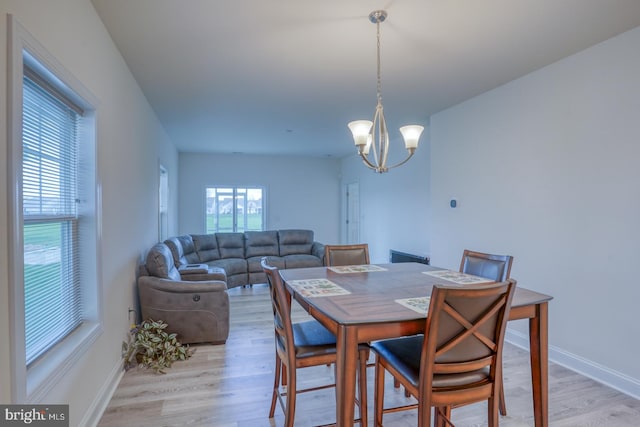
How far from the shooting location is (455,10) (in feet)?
6.98

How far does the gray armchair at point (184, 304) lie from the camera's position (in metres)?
3.15

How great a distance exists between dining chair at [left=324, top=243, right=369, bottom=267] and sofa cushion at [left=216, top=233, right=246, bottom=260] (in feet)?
12.0

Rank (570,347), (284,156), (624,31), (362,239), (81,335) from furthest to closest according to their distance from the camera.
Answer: (284,156) < (362,239) < (570,347) < (624,31) < (81,335)

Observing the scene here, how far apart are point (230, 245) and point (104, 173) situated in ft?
13.6

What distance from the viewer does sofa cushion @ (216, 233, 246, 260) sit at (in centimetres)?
621

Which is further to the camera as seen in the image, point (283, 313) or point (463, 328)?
point (283, 313)

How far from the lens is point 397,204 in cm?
602

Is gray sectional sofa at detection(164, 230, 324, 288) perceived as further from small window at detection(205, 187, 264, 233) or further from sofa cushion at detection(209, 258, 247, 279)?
small window at detection(205, 187, 264, 233)

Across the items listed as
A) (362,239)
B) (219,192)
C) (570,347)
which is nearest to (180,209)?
(219,192)

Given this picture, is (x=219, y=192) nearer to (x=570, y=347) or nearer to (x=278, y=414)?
(x=278, y=414)

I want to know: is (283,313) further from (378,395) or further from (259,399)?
(259,399)

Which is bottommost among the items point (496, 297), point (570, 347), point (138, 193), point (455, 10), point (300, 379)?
point (300, 379)

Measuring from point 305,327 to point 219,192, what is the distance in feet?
20.4

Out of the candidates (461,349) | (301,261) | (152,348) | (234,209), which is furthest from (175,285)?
(234,209)
